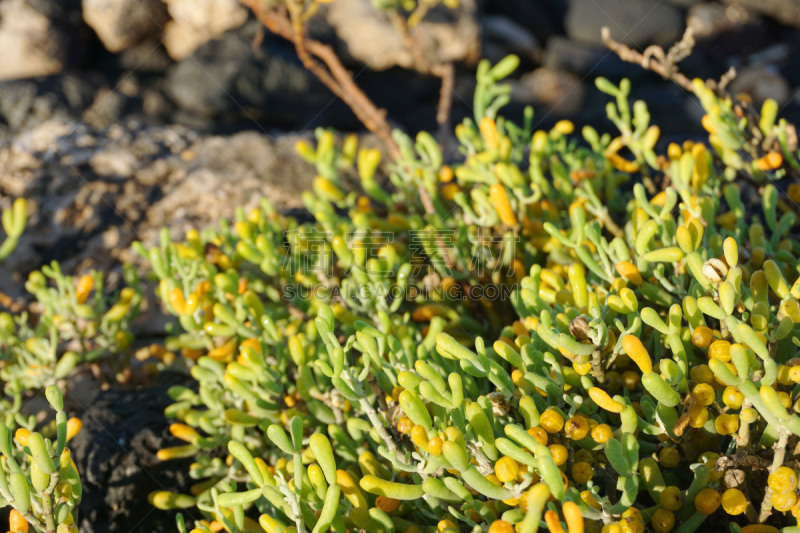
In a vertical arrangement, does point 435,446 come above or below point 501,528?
above

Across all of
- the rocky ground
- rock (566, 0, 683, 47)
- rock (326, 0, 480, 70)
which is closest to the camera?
the rocky ground

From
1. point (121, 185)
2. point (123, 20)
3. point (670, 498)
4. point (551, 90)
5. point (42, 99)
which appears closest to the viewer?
point (670, 498)

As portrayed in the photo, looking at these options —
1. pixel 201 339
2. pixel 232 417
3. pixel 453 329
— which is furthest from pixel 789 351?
pixel 201 339

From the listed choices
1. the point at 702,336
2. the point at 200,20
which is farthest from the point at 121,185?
the point at 702,336

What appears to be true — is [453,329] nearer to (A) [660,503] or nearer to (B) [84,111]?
(A) [660,503]

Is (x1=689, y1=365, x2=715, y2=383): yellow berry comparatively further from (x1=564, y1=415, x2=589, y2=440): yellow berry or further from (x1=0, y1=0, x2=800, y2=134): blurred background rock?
(x1=0, y1=0, x2=800, y2=134): blurred background rock

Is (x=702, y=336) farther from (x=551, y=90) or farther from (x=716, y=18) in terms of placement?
(x=716, y=18)

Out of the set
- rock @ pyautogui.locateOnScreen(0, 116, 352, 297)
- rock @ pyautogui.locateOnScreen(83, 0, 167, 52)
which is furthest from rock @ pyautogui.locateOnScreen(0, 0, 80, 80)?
rock @ pyautogui.locateOnScreen(0, 116, 352, 297)
